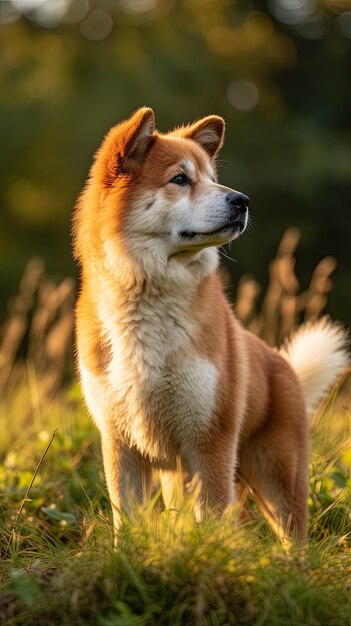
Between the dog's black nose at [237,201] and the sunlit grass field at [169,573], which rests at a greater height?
the dog's black nose at [237,201]

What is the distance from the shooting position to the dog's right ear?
3.78 metres

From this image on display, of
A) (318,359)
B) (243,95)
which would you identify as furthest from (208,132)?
(243,95)

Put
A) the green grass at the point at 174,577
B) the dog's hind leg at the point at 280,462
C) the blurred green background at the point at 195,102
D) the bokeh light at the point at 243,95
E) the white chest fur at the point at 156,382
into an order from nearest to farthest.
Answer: the green grass at the point at 174,577, the white chest fur at the point at 156,382, the dog's hind leg at the point at 280,462, the blurred green background at the point at 195,102, the bokeh light at the point at 243,95

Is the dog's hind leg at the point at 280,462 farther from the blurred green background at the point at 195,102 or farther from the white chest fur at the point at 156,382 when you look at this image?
the blurred green background at the point at 195,102

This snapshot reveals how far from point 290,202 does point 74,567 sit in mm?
14209

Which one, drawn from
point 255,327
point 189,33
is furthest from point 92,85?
point 255,327

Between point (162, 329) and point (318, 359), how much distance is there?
127 centimetres

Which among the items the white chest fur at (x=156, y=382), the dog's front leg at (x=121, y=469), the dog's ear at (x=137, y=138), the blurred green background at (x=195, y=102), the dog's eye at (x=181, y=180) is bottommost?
the blurred green background at (x=195, y=102)

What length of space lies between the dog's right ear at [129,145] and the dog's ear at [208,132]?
40cm

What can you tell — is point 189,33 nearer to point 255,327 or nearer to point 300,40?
point 300,40

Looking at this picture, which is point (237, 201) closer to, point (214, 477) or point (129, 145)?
point (129, 145)

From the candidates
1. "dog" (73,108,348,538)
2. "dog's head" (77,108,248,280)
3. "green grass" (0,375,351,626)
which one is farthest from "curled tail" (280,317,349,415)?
"green grass" (0,375,351,626)

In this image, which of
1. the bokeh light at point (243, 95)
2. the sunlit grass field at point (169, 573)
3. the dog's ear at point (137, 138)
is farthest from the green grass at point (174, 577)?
the bokeh light at point (243, 95)

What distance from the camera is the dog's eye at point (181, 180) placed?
382cm
